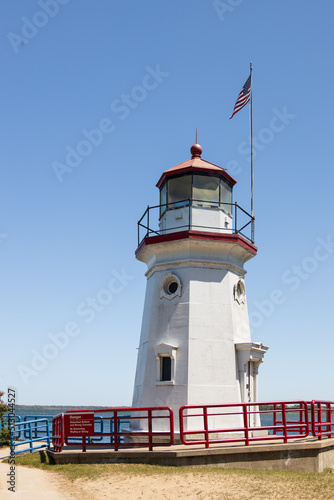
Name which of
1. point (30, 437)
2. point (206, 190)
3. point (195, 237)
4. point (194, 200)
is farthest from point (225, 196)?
point (30, 437)

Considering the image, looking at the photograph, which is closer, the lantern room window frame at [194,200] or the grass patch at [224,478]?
the grass patch at [224,478]

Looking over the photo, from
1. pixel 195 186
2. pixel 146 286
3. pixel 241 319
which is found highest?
pixel 195 186

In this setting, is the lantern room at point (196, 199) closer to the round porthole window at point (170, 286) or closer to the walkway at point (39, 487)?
the round porthole window at point (170, 286)

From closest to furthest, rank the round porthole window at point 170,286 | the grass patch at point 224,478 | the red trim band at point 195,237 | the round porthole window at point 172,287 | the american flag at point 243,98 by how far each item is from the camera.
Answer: the grass patch at point 224,478 < the red trim band at point 195,237 < the round porthole window at point 170,286 < the round porthole window at point 172,287 < the american flag at point 243,98

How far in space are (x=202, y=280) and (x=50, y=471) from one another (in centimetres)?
652

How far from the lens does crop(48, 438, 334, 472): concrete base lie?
11820 millimetres

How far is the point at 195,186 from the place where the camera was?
16.1 meters

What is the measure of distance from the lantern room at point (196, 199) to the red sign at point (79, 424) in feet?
19.3

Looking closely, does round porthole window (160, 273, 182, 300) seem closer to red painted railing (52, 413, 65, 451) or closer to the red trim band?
the red trim band

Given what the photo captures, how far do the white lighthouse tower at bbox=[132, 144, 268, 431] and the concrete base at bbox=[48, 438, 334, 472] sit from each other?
7.98 ft

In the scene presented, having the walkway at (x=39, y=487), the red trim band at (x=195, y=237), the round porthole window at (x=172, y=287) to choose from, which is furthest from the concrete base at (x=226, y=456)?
the red trim band at (x=195, y=237)

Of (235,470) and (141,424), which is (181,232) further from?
(235,470)

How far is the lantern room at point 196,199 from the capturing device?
52.4 feet

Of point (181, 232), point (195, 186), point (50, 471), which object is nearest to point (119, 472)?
point (50, 471)
